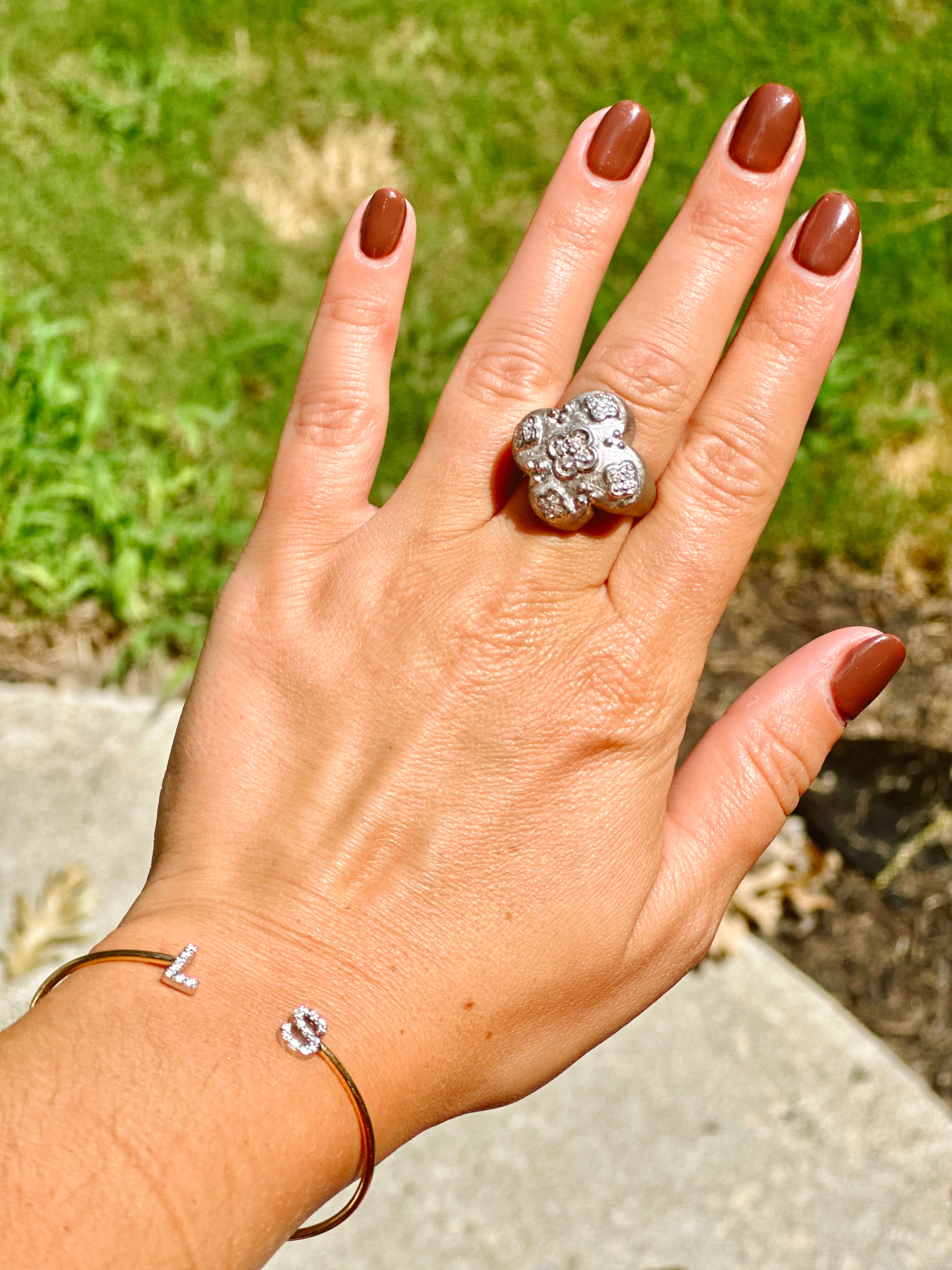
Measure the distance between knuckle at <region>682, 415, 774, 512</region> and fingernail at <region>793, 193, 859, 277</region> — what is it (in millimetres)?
355

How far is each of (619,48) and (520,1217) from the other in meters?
4.39

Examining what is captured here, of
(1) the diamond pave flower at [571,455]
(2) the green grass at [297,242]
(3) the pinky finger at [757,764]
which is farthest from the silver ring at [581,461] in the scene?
(2) the green grass at [297,242]

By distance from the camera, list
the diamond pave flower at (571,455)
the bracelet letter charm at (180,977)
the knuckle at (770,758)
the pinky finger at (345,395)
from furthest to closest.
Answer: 1. the pinky finger at (345,395)
2. the knuckle at (770,758)
3. the diamond pave flower at (571,455)
4. the bracelet letter charm at (180,977)

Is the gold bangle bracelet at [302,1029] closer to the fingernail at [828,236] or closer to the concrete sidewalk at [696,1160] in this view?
the concrete sidewalk at [696,1160]

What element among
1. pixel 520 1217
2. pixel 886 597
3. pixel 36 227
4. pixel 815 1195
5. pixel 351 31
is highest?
pixel 351 31

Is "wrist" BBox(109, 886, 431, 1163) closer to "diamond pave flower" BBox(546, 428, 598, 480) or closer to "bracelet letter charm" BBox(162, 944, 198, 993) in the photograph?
"bracelet letter charm" BBox(162, 944, 198, 993)

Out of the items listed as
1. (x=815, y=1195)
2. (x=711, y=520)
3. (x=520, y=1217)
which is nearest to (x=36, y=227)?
(x=711, y=520)

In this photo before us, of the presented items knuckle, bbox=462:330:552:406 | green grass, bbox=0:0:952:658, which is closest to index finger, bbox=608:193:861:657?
knuckle, bbox=462:330:552:406

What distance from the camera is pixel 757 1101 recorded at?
312cm

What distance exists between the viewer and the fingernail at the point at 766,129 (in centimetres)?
223

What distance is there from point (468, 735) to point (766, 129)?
1454mm

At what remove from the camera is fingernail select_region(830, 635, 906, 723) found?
2.23 m

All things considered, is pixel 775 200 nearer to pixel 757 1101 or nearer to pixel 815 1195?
pixel 757 1101

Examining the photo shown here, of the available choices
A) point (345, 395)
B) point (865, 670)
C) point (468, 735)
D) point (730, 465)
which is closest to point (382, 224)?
point (345, 395)
